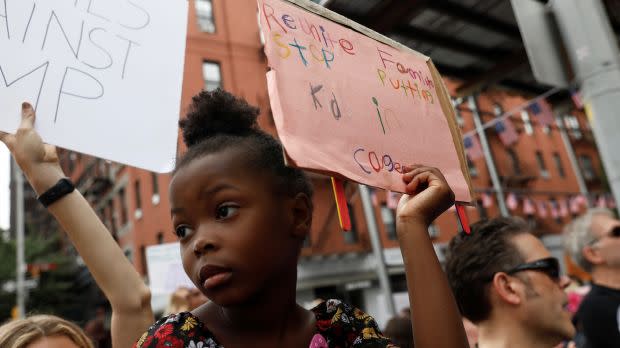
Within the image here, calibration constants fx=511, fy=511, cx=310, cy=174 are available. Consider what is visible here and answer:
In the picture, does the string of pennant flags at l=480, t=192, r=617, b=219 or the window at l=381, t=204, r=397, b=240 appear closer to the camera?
the string of pennant flags at l=480, t=192, r=617, b=219

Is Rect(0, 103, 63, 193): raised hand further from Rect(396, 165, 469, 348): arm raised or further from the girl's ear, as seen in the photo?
Rect(396, 165, 469, 348): arm raised

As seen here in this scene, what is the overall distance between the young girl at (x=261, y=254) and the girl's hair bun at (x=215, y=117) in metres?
0.05

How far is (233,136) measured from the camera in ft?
4.04

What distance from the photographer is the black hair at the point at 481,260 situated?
90.3 inches

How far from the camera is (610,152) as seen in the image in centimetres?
226

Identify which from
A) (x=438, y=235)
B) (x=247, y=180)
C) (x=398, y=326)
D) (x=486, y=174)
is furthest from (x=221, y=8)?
(x=247, y=180)

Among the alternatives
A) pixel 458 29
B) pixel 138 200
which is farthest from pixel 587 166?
pixel 458 29

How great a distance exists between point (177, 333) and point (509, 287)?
1631 millimetres

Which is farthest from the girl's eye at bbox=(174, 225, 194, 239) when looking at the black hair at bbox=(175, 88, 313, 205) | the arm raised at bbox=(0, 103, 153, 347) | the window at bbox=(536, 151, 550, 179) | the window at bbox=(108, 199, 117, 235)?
the window at bbox=(536, 151, 550, 179)

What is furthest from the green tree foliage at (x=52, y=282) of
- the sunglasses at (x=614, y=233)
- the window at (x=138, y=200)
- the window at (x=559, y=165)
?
Result: the sunglasses at (x=614, y=233)

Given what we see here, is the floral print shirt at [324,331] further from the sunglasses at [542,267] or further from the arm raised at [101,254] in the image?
the sunglasses at [542,267]

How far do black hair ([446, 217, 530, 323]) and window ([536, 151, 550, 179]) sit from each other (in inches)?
1165

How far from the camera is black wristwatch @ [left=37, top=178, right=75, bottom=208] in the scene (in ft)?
5.08

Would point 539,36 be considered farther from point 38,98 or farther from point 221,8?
point 221,8
